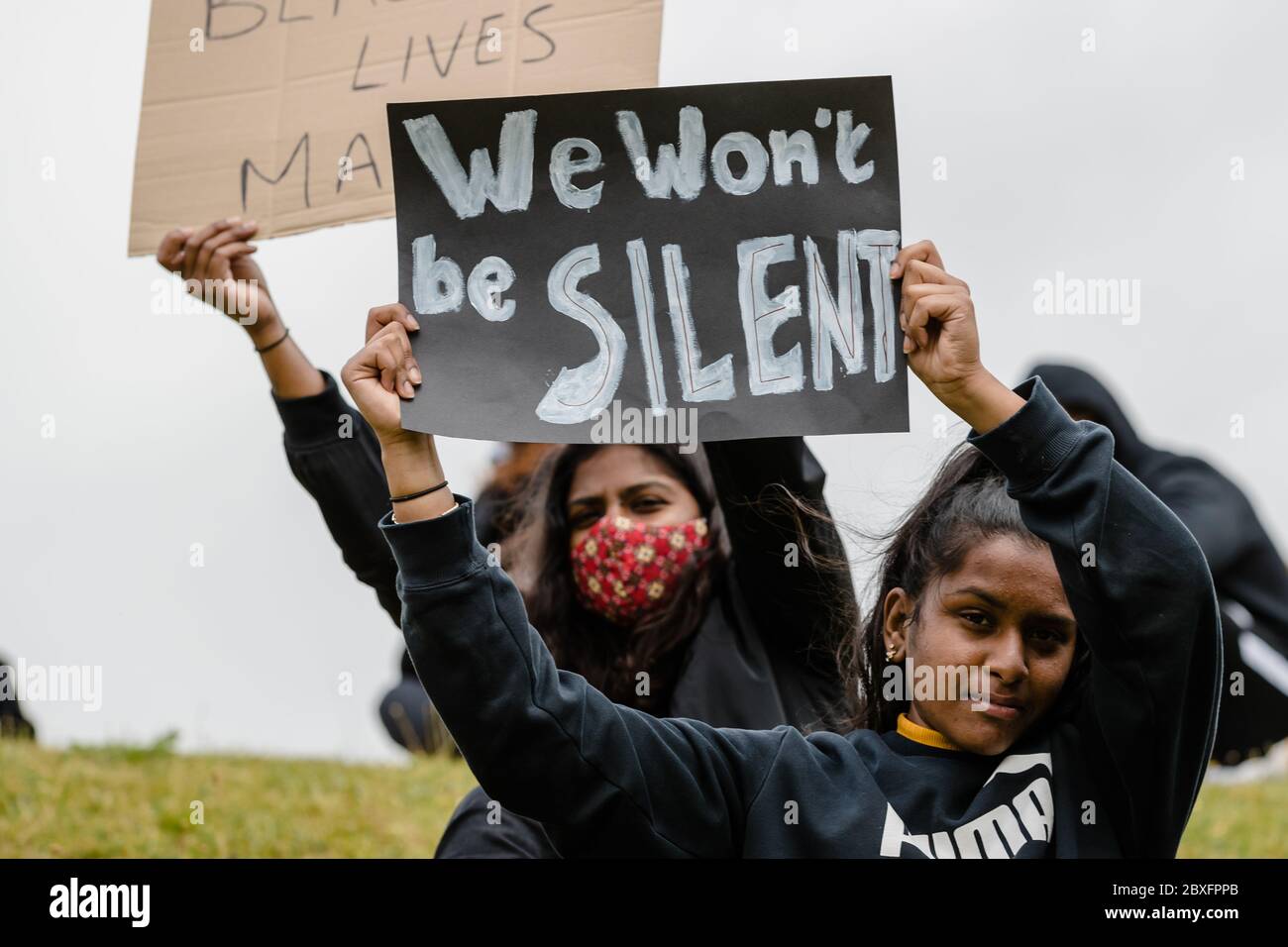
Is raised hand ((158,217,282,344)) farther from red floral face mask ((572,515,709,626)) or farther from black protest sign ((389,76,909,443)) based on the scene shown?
red floral face mask ((572,515,709,626))

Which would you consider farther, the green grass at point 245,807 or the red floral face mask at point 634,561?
the green grass at point 245,807

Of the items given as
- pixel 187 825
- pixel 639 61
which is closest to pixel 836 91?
pixel 639 61

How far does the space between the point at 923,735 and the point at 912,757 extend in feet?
0.13

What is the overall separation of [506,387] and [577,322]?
16 cm

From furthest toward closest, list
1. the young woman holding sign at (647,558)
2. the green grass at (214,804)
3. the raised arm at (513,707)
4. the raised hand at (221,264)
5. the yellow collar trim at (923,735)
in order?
the green grass at (214,804)
the young woman holding sign at (647,558)
the raised hand at (221,264)
the yellow collar trim at (923,735)
the raised arm at (513,707)

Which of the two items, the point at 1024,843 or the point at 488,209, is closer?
the point at 1024,843

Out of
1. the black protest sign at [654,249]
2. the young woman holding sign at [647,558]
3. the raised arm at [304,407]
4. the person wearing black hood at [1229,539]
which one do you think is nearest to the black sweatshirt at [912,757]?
the black protest sign at [654,249]

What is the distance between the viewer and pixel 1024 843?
231 centimetres

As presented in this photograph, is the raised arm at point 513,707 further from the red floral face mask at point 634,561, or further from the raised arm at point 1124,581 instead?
the red floral face mask at point 634,561

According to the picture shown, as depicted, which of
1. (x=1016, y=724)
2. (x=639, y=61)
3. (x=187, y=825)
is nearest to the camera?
(x=1016, y=724)

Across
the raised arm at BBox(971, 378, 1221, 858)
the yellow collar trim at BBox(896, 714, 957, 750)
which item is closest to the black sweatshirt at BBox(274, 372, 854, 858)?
the yellow collar trim at BBox(896, 714, 957, 750)

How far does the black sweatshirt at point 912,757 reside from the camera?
2219mm

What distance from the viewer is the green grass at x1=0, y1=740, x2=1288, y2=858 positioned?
4.57m
